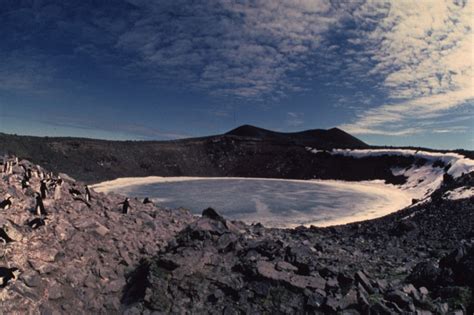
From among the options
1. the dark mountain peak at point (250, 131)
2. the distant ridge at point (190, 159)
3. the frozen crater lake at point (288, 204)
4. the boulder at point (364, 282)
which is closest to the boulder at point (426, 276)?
the boulder at point (364, 282)

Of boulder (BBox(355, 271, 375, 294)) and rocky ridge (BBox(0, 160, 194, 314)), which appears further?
boulder (BBox(355, 271, 375, 294))

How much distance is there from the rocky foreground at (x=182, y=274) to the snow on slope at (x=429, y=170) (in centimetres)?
3068

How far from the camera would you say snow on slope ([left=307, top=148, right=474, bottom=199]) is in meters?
39.7

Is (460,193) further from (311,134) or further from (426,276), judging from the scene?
(311,134)

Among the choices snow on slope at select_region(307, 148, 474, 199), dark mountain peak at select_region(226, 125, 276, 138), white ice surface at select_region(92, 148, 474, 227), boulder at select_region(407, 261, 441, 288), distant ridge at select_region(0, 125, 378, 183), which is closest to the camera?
boulder at select_region(407, 261, 441, 288)

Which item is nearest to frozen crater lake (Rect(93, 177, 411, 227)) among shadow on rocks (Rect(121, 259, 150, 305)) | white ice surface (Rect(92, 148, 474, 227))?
white ice surface (Rect(92, 148, 474, 227))

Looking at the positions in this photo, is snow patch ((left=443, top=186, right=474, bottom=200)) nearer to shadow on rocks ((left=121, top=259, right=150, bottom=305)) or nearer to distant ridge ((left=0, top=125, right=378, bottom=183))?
shadow on rocks ((left=121, top=259, right=150, bottom=305))

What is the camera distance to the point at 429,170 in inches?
1882

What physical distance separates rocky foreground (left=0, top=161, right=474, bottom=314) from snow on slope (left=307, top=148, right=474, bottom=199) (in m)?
30.7

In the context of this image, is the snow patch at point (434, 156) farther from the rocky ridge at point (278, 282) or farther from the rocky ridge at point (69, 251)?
the rocky ridge at point (69, 251)

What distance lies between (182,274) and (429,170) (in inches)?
1855

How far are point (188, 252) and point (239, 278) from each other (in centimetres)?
168

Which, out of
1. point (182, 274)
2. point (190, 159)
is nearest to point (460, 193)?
point (182, 274)

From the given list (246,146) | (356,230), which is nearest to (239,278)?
(356,230)
